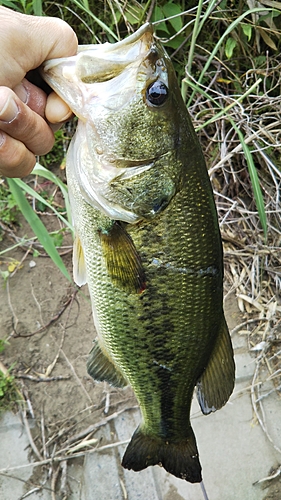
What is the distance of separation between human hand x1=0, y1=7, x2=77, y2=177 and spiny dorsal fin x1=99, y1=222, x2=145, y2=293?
292 millimetres

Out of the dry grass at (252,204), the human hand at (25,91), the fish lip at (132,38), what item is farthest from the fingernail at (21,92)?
the dry grass at (252,204)

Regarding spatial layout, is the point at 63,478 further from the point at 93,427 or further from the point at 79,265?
the point at 79,265

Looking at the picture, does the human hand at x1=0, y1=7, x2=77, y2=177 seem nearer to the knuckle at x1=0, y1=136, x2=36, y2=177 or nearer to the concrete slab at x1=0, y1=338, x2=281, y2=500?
the knuckle at x1=0, y1=136, x2=36, y2=177

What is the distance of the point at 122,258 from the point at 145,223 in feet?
0.36

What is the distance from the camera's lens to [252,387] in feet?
7.19

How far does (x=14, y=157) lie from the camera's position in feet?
3.68

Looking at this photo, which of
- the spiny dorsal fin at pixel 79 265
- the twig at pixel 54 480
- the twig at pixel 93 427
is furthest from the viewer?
the twig at pixel 93 427

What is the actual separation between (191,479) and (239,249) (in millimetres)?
1414

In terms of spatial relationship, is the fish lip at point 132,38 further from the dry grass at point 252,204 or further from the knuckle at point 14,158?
the dry grass at point 252,204

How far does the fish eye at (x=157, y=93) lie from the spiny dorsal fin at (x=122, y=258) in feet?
1.03

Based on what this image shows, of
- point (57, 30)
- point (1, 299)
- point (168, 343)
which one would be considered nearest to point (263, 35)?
point (57, 30)

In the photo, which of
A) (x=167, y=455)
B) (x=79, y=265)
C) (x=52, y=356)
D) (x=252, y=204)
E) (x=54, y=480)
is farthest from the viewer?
(x=252, y=204)

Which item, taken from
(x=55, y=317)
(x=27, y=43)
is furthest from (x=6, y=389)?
(x=27, y=43)

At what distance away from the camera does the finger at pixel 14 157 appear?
1099 mm
